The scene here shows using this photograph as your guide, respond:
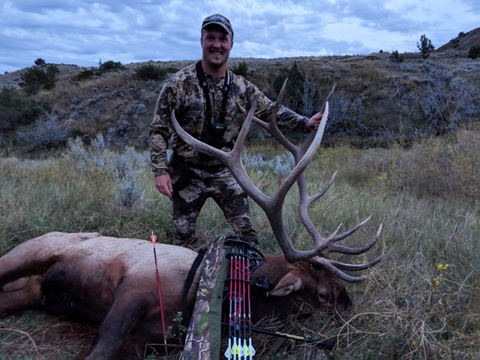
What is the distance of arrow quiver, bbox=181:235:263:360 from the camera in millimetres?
2180

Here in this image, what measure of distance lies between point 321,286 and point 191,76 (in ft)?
7.84

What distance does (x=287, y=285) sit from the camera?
8.27 ft

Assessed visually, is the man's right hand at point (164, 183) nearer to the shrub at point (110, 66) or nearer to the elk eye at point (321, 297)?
the elk eye at point (321, 297)

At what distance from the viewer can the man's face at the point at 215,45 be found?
359 cm

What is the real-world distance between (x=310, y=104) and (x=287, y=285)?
41.9ft

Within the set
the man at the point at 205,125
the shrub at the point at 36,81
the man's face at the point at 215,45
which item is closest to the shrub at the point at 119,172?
the man at the point at 205,125

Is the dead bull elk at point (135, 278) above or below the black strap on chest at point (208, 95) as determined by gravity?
below

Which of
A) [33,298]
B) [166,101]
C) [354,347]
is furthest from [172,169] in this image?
[354,347]

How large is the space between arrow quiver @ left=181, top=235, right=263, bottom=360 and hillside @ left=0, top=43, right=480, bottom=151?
32.2ft

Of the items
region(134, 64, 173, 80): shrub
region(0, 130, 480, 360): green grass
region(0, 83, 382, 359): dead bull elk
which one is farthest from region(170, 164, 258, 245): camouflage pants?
region(134, 64, 173, 80): shrub

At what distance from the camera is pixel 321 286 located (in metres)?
2.64

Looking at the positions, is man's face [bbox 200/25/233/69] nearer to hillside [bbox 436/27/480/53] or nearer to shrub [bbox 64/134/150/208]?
shrub [bbox 64/134/150/208]

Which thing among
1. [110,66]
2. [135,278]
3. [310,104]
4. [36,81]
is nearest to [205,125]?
[135,278]

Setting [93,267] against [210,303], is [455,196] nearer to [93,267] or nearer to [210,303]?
[210,303]
